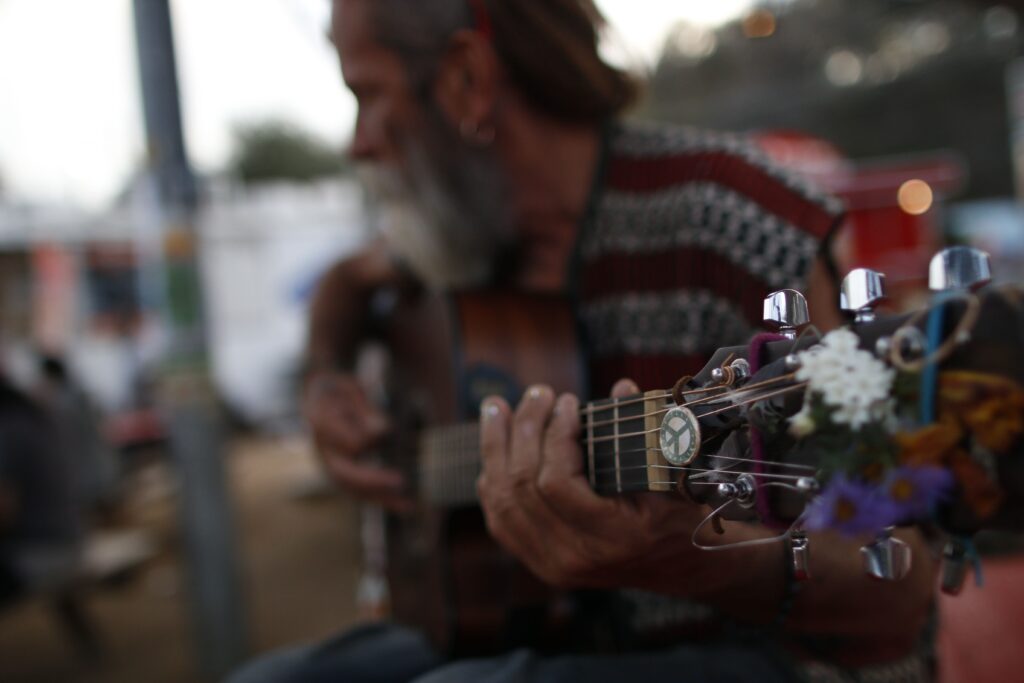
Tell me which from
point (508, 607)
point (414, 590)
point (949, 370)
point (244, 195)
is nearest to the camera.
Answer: point (949, 370)

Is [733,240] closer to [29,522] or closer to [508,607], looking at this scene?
[508,607]

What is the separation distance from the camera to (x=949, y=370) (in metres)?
0.52

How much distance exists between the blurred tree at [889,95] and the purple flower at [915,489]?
8806mm

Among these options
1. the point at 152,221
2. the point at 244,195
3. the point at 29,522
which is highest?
the point at 244,195

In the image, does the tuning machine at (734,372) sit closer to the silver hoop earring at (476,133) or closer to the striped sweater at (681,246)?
the striped sweater at (681,246)

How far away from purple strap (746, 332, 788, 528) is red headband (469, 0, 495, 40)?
3.78 feet

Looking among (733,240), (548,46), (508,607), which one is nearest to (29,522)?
(508,607)

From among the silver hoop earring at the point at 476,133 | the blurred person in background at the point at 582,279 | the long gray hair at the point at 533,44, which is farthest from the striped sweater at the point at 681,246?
the silver hoop earring at the point at 476,133

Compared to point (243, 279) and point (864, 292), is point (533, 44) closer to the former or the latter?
point (864, 292)

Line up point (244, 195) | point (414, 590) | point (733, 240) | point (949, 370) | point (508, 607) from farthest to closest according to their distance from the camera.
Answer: point (244, 195), point (414, 590), point (508, 607), point (733, 240), point (949, 370)

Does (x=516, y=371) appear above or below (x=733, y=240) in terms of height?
below

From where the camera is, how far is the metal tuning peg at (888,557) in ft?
1.86

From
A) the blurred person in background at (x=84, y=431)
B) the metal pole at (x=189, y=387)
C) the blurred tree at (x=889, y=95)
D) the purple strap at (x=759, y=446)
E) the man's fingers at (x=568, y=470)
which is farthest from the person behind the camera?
the blurred tree at (x=889, y=95)

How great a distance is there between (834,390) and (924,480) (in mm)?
84
